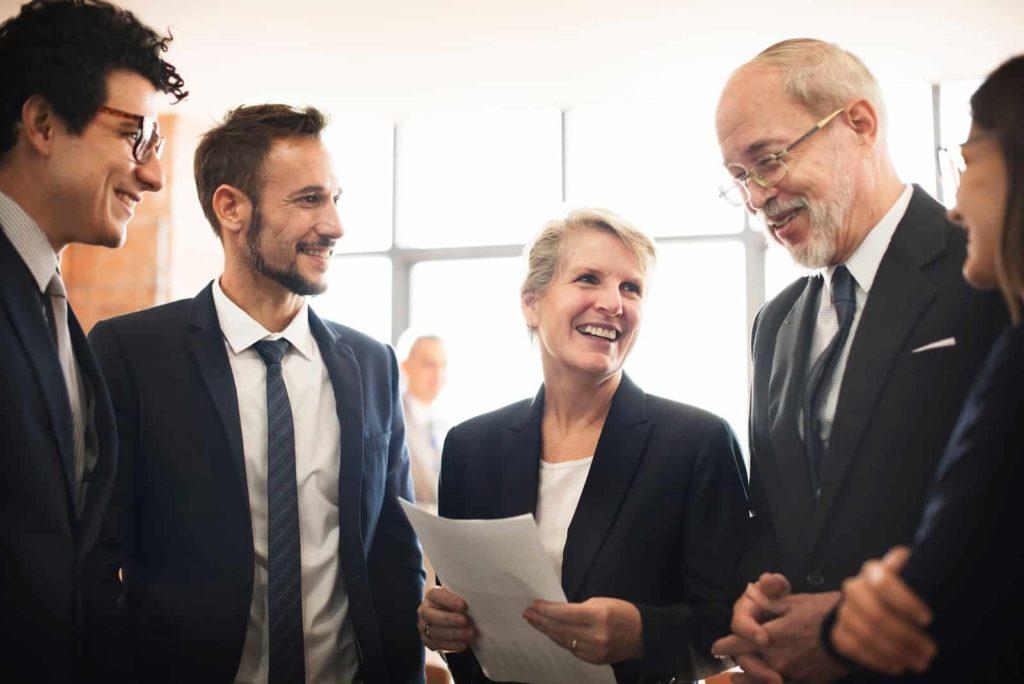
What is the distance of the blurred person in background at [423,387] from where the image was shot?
15.9 ft

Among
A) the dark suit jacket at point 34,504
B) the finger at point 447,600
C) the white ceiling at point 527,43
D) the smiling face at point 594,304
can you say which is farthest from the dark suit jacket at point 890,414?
the white ceiling at point 527,43

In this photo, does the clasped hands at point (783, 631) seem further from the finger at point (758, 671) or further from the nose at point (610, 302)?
the nose at point (610, 302)

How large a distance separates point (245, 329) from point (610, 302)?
78cm

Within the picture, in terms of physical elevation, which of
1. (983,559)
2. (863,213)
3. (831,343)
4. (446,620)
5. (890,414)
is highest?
(863,213)

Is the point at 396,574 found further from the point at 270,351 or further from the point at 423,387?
the point at 423,387

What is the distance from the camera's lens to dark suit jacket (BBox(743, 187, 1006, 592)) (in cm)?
148

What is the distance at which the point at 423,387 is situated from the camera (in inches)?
203

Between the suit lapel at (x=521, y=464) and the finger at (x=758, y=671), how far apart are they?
529mm

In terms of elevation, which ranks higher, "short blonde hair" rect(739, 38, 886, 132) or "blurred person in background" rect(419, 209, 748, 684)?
Result: "short blonde hair" rect(739, 38, 886, 132)

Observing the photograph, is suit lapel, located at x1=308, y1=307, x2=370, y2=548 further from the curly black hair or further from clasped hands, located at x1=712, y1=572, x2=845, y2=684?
clasped hands, located at x1=712, y1=572, x2=845, y2=684

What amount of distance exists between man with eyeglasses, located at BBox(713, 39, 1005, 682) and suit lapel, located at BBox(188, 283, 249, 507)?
988 mm

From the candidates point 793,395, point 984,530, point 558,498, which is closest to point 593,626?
point 558,498

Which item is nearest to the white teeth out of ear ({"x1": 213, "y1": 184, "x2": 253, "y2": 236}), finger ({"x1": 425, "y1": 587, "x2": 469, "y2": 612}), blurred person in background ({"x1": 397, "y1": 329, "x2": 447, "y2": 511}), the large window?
finger ({"x1": 425, "y1": 587, "x2": 469, "y2": 612})

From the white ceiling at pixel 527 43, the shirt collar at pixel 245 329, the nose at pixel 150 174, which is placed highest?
the white ceiling at pixel 527 43
